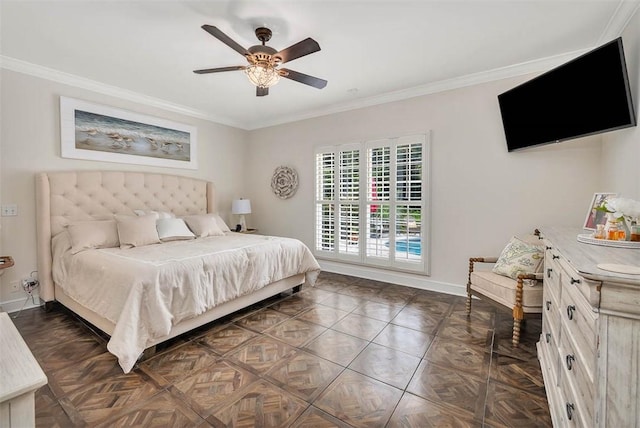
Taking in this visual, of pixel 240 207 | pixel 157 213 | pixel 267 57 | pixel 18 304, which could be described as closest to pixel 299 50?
pixel 267 57

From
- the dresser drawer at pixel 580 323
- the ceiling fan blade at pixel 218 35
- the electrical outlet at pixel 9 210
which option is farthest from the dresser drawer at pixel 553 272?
the electrical outlet at pixel 9 210

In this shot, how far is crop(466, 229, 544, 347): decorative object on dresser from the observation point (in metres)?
2.29

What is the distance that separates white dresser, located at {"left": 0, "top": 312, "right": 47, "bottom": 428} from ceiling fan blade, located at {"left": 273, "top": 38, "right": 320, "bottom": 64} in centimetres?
222

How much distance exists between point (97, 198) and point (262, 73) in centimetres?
276

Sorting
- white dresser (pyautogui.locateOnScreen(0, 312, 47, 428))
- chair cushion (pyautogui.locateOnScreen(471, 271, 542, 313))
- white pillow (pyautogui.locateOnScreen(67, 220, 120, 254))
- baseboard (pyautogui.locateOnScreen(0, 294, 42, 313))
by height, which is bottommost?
baseboard (pyautogui.locateOnScreen(0, 294, 42, 313))

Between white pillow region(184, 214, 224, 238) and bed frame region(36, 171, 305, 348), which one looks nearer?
bed frame region(36, 171, 305, 348)

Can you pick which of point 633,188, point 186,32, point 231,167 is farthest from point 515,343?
→ point 231,167

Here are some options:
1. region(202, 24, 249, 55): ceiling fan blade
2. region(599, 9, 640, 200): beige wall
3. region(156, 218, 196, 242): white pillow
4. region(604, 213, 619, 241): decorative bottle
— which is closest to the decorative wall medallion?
region(156, 218, 196, 242): white pillow

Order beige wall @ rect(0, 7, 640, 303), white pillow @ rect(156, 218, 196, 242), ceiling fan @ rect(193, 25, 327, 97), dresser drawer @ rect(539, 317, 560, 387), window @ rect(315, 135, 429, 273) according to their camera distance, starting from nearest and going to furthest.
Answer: dresser drawer @ rect(539, 317, 560, 387), ceiling fan @ rect(193, 25, 327, 97), beige wall @ rect(0, 7, 640, 303), white pillow @ rect(156, 218, 196, 242), window @ rect(315, 135, 429, 273)

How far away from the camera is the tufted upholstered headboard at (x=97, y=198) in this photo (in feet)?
10.1

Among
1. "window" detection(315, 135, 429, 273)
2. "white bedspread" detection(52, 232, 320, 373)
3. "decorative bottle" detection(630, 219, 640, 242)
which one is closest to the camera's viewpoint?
"decorative bottle" detection(630, 219, 640, 242)

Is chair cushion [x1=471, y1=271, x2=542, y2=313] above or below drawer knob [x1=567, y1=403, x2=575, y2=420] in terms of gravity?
above

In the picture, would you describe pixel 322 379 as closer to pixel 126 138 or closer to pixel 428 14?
pixel 428 14

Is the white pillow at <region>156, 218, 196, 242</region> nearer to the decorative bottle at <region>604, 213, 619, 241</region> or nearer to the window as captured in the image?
the window
